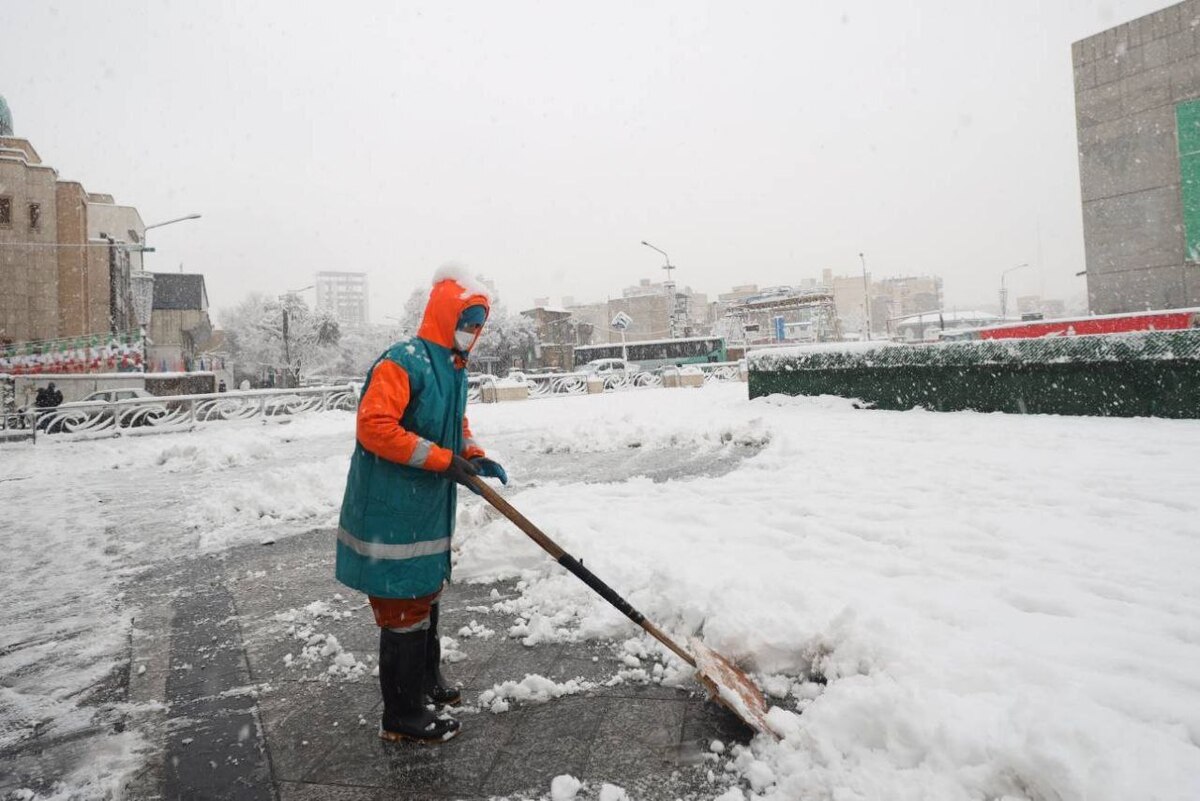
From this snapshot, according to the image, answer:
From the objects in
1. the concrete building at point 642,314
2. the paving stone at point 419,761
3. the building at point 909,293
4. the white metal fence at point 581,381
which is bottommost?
the paving stone at point 419,761

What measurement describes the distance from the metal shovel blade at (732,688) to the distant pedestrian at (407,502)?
1010 millimetres

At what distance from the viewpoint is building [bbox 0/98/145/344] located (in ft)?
97.4

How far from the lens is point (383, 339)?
73.2 metres

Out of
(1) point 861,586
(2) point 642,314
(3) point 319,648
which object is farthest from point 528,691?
(2) point 642,314

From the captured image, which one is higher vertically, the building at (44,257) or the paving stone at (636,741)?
the building at (44,257)

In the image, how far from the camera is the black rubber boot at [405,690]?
2414 millimetres

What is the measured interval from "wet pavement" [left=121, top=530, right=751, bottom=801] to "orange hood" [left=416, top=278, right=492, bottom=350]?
5.12 ft

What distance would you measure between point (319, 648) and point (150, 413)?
54.3 feet

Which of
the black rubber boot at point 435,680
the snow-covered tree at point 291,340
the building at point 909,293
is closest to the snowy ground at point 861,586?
the black rubber boot at point 435,680

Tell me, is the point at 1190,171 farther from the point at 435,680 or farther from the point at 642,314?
the point at 642,314

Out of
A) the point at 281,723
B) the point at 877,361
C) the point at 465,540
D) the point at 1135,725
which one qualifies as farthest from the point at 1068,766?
the point at 877,361

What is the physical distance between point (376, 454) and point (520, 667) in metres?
1.33

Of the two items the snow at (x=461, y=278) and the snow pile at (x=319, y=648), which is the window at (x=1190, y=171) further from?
the snow pile at (x=319, y=648)

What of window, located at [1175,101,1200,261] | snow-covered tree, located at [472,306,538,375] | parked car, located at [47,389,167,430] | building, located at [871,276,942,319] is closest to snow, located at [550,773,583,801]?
parked car, located at [47,389,167,430]
